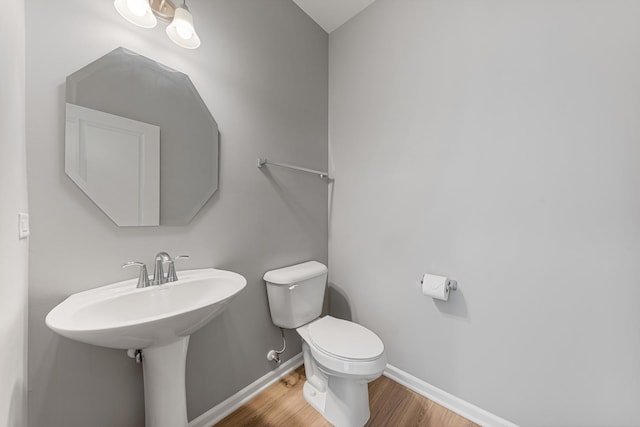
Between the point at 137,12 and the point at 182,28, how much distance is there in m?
0.17

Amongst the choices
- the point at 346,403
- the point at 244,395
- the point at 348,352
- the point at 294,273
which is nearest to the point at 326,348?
the point at 348,352

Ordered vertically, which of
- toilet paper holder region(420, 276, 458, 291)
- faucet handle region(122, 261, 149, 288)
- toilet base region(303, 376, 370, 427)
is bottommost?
toilet base region(303, 376, 370, 427)

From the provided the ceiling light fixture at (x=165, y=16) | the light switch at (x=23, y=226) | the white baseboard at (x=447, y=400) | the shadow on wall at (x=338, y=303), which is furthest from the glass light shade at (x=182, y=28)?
the white baseboard at (x=447, y=400)

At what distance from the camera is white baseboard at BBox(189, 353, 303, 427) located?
1232mm

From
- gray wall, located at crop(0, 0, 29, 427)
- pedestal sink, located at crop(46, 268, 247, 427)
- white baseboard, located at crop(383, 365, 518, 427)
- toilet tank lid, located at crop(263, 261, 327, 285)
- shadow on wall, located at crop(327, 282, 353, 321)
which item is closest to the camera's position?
gray wall, located at crop(0, 0, 29, 427)

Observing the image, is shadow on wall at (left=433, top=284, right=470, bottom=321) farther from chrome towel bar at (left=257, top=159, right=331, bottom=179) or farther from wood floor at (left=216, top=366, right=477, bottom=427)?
chrome towel bar at (left=257, top=159, right=331, bottom=179)

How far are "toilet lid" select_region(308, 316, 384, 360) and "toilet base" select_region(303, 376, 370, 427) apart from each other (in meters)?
0.17

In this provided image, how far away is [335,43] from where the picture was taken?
6.29 feet

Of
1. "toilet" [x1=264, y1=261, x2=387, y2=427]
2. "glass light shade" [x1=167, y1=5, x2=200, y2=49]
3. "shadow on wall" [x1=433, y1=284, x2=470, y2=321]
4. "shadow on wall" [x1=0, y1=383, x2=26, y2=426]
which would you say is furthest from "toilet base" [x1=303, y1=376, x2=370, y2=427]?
"glass light shade" [x1=167, y1=5, x2=200, y2=49]

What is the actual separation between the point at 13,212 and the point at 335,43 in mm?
2101

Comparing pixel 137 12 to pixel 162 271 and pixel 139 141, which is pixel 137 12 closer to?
pixel 139 141

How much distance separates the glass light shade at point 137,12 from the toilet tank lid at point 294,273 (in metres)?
1.32

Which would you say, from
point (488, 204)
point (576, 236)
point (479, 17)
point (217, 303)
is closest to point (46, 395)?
point (217, 303)

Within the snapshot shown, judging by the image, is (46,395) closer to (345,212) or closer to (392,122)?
(345,212)
